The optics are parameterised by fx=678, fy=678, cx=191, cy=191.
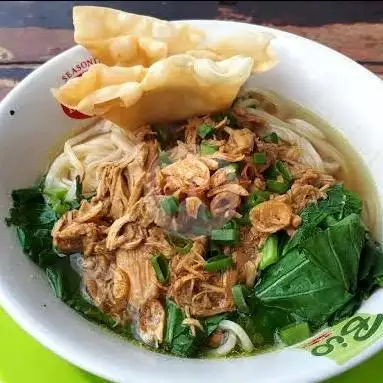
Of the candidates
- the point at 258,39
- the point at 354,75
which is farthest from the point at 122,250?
the point at 354,75

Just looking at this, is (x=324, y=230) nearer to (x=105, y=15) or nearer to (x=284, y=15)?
(x=105, y=15)

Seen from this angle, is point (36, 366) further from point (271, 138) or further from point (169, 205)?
point (271, 138)

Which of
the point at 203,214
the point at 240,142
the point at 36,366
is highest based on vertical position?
the point at 240,142

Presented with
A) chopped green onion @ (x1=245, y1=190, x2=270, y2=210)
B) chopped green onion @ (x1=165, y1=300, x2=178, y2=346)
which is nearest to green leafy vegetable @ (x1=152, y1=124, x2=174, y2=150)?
chopped green onion @ (x1=245, y1=190, x2=270, y2=210)

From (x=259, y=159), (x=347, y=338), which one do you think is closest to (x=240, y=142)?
(x=259, y=159)

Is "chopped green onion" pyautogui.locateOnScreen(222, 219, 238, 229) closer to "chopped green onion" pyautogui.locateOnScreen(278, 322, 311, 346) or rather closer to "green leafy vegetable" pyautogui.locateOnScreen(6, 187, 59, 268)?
"chopped green onion" pyautogui.locateOnScreen(278, 322, 311, 346)

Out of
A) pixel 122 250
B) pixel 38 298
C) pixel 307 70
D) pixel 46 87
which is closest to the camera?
pixel 38 298

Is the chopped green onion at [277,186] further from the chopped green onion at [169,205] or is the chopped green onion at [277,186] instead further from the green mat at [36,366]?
the green mat at [36,366]
